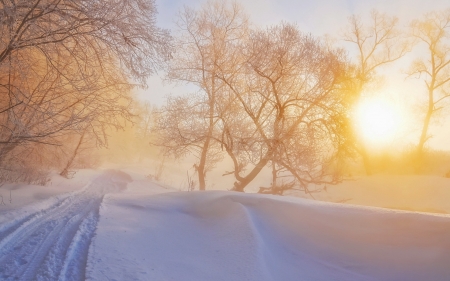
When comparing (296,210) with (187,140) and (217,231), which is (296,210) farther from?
(187,140)

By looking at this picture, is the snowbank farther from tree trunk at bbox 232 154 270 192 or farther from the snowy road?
tree trunk at bbox 232 154 270 192

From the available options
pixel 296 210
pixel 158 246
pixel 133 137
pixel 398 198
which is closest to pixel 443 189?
pixel 398 198

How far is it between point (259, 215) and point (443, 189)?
48.7 ft

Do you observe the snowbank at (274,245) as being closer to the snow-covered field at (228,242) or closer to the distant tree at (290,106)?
the snow-covered field at (228,242)

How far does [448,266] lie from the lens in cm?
382

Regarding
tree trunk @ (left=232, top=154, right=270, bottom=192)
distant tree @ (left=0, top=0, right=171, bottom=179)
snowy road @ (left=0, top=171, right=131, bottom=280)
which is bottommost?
snowy road @ (left=0, top=171, right=131, bottom=280)

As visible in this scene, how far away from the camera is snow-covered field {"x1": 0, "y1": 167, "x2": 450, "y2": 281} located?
12.4 ft

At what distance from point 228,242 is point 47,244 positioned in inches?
106

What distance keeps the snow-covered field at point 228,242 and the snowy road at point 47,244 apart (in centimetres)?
1

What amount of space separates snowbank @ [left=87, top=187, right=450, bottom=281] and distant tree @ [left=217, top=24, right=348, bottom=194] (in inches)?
249

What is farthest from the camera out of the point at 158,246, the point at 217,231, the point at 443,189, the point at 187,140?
the point at 443,189

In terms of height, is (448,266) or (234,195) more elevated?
(234,195)

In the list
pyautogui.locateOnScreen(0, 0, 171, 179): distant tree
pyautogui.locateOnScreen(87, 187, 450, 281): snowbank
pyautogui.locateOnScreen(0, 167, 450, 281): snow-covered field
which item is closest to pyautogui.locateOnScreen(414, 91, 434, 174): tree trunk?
pyautogui.locateOnScreen(0, 167, 450, 281): snow-covered field

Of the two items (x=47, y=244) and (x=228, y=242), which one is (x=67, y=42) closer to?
(x=47, y=244)
